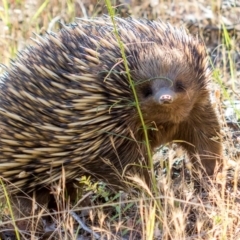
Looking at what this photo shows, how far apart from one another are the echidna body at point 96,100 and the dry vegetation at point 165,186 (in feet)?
0.51

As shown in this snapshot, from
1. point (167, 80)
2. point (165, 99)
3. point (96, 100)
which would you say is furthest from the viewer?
point (96, 100)

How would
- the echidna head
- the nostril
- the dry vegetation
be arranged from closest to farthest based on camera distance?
the dry vegetation < the nostril < the echidna head

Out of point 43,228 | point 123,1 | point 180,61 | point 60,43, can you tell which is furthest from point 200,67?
point 123,1

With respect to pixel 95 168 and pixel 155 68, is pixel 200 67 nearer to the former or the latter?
pixel 155 68

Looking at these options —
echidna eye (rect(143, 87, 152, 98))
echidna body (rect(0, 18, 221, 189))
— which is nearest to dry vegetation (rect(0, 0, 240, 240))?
echidna body (rect(0, 18, 221, 189))

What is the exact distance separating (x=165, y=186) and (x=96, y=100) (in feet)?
2.67

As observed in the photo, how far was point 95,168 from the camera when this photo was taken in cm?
332

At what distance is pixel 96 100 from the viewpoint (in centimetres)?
321

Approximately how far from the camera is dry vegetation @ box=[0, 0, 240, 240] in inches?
109

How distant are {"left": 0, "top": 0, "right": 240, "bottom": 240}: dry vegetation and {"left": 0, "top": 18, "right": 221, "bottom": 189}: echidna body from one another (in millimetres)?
156

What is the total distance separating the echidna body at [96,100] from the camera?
316 cm

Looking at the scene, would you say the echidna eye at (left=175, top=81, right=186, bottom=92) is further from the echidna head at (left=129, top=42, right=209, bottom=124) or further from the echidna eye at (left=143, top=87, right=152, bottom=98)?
the echidna eye at (left=143, top=87, right=152, bottom=98)

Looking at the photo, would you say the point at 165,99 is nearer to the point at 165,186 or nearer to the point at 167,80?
the point at 167,80

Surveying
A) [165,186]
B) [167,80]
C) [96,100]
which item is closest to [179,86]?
[167,80]
